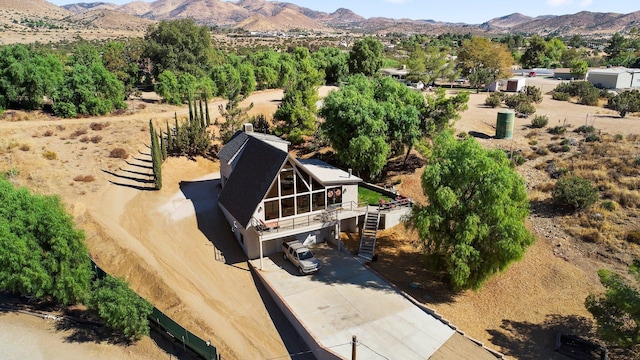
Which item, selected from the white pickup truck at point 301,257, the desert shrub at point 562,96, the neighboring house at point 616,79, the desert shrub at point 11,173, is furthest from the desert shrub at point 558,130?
the desert shrub at point 11,173

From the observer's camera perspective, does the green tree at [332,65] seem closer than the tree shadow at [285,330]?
No

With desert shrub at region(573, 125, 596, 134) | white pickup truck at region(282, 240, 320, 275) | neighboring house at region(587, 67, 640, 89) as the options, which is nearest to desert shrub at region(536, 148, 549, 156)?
desert shrub at region(573, 125, 596, 134)

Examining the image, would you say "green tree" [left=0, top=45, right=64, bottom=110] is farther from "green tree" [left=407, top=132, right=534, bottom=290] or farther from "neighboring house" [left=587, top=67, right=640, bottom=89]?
"neighboring house" [left=587, top=67, right=640, bottom=89]

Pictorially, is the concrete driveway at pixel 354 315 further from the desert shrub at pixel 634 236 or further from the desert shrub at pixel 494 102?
the desert shrub at pixel 494 102

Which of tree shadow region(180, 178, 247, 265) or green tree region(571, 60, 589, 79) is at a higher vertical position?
green tree region(571, 60, 589, 79)

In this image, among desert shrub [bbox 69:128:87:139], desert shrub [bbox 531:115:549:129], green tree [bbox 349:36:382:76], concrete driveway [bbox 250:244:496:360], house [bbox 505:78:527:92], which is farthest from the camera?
green tree [bbox 349:36:382:76]

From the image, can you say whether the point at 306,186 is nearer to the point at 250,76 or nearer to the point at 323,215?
the point at 323,215

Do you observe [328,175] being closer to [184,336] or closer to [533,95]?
[184,336]

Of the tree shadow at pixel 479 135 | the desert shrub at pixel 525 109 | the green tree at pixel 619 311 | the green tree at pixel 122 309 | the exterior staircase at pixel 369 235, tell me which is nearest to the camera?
the green tree at pixel 619 311
